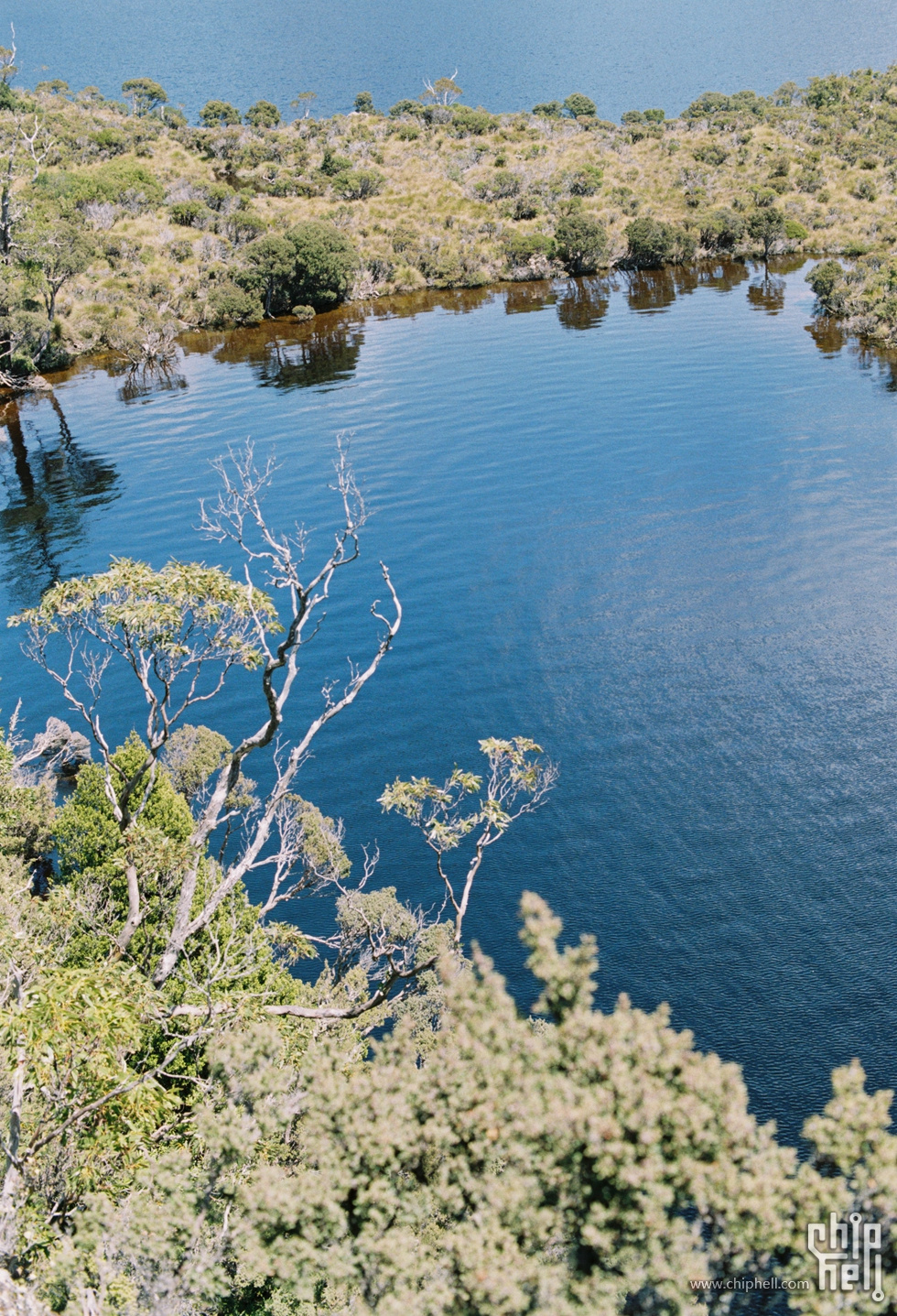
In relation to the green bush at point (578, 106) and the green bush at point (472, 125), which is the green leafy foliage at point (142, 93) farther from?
the green bush at point (578, 106)

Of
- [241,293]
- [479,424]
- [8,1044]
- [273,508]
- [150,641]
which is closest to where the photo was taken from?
[8,1044]

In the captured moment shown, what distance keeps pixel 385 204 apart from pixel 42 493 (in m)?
71.6

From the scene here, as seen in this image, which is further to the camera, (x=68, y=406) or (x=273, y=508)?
(x=68, y=406)

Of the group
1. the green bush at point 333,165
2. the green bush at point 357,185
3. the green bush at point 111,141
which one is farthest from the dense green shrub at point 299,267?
the green bush at point 111,141

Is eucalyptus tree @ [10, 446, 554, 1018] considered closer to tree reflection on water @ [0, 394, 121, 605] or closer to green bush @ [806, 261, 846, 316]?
tree reflection on water @ [0, 394, 121, 605]

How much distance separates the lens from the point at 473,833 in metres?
35.5

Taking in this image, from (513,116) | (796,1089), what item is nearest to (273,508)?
(796,1089)

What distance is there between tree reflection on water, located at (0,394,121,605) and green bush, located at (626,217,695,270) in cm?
6282

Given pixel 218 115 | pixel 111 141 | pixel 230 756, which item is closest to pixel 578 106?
pixel 218 115

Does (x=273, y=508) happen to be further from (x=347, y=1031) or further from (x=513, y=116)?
(x=513, y=116)

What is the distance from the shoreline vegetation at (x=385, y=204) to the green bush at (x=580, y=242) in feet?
0.83

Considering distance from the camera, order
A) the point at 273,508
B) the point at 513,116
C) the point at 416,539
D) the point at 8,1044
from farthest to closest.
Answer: the point at 513,116 → the point at 273,508 → the point at 416,539 → the point at 8,1044

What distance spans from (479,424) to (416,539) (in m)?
19.1

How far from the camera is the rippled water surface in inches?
1152
